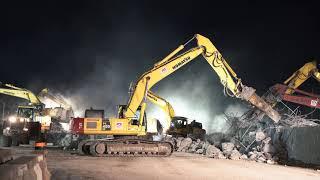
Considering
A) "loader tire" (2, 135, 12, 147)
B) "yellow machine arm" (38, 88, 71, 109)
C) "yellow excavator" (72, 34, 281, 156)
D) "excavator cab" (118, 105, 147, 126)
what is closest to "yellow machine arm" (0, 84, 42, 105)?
"loader tire" (2, 135, 12, 147)

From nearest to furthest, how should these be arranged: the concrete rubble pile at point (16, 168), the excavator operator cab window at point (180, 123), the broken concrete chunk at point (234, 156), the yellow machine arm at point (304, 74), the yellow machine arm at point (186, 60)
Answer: the concrete rubble pile at point (16, 168) < the yellow machine arm at point (186, 60) < the broken concrete chunk at point (234, 156) < the yellow machine arm at point (304, 74) < the excavator operator cab window at point (180, 123)

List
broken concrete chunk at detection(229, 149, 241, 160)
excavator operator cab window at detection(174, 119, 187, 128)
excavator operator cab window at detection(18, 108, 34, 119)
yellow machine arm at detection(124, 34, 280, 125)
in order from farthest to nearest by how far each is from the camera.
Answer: excavator operator cab window at detection(174, 119, 187, 128) < excavator operator cab window at detection(18, 108, 34, 119) < broken concrete chunk at detection(229, 149, 241, 160) < yellow machine arm at detection(124, 34, 280, 125)

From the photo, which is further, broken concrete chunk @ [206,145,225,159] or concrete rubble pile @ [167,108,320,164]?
broken concrete chunk @ [206,145,225,159]

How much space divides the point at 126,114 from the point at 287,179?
955 cm

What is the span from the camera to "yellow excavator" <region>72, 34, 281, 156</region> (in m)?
18.9

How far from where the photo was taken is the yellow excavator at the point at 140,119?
18859 mm

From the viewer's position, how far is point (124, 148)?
61.9 feet

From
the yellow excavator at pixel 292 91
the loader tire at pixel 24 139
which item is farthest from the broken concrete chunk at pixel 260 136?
the loader tire at pixel 24 139

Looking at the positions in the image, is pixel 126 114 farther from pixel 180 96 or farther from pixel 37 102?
pixel 180 96

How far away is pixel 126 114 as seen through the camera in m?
19.4

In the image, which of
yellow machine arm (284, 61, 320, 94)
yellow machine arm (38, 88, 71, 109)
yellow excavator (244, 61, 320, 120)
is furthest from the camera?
yellow machine arm (38, 88, 71, 109)

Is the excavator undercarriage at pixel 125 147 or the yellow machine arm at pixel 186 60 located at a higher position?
the yellow machine arm at pixel 186 60

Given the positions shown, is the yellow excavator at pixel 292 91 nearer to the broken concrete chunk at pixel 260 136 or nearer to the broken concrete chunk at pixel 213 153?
the broken concrete chunk at pixel 260 136

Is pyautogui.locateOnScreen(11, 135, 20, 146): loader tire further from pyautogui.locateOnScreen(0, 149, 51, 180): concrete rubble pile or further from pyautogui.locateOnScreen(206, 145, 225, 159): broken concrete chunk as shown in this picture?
pyautogui.locateOnScreen(0, 149, 51, 180): concrete rubble pile
